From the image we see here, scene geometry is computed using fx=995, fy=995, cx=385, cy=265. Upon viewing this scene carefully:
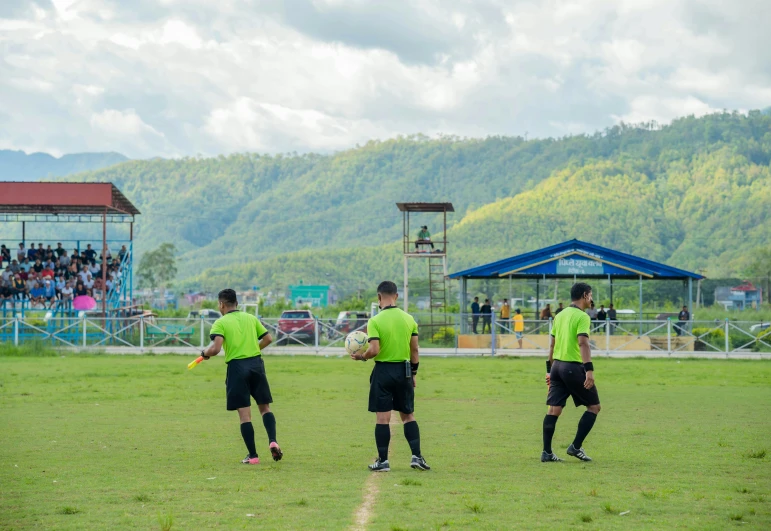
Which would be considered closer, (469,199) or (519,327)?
(519,327)

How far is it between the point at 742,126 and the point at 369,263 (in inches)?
2887

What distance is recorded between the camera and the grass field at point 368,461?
768 centimetres

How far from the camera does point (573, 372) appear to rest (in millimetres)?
10609

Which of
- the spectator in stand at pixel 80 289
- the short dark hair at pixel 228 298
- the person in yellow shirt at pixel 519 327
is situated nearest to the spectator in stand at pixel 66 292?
the spectator in stand at pixel 80 289

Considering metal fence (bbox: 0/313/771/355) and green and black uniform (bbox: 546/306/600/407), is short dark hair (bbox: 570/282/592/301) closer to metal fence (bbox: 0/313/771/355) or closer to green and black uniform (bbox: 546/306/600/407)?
green and black uniform (bbox: 546/306/600/407)

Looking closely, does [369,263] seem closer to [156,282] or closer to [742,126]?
[156,282]

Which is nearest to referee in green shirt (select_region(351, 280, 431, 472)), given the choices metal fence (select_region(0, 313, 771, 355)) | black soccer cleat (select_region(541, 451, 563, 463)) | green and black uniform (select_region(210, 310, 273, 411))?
green and black uniform (select_region(210, 310, 273, 411))

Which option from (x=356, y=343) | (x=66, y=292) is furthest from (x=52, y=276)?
(x=356, y=343)

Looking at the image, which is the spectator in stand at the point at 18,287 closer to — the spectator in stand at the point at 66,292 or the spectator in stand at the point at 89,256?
the spectator in stand at the point at 66,292

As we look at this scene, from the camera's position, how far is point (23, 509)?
26.0ft

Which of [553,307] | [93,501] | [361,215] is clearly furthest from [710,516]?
[361,215]

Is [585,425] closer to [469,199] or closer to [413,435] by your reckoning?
[413,435]

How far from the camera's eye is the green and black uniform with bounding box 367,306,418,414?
1003 centimetres

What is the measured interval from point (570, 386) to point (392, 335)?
2.07 meters
